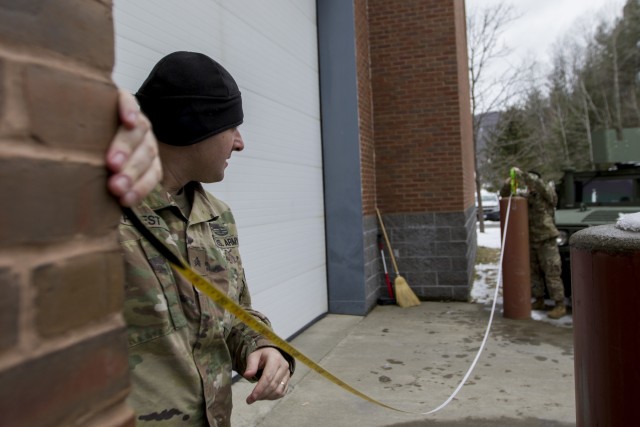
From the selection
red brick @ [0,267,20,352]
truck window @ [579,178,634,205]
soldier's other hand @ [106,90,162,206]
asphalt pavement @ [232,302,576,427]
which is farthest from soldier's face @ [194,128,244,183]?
truck window @ [579,178,634,205]

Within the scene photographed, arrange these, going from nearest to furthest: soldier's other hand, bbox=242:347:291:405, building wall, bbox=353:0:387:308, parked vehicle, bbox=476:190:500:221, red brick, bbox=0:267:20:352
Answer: red brick, bbox=0:267:20:352 → soldier's other hand, bbox=242:347:291:405 → building wall, bbox=353:0:387:308 → parked vehicle, bbox=476:190:500:221

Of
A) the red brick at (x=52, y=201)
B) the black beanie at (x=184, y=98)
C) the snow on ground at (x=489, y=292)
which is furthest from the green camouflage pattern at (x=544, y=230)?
the red brick at (x=52, y=201)

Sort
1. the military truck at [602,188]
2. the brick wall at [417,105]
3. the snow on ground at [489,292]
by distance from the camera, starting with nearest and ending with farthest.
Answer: the snow on ground at [489,292], the military truck at [602,188], the brick wall at [417,105]

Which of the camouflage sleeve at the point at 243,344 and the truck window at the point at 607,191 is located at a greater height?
the truck window at the point at 607,191

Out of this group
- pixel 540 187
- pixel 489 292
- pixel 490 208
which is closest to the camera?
pixel 540 187

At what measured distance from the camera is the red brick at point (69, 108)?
61 centimetres

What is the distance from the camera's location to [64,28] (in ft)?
2.16

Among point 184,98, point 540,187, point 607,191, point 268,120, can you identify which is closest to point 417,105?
point 540,187

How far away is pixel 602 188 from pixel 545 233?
194 cm

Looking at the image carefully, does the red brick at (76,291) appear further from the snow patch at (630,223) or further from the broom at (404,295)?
the broom at (404,295)

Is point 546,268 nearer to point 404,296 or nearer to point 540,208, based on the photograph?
point 540,208

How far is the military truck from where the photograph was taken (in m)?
7.28

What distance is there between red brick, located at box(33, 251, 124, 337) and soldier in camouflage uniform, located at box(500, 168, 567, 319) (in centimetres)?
691

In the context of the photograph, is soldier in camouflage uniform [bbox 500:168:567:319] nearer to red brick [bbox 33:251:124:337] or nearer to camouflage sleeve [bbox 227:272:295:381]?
camouflage sleeve [bbox 227:272:295:381]
